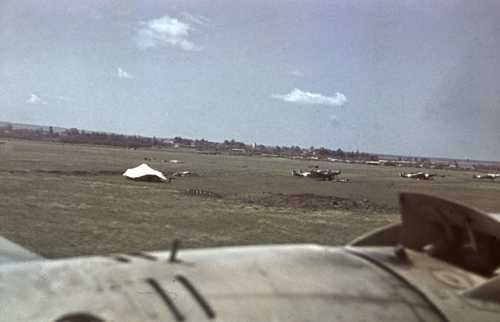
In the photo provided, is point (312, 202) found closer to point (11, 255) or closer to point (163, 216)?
point (163, 216)

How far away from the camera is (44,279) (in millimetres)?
1718

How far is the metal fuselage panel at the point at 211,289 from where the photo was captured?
159cm

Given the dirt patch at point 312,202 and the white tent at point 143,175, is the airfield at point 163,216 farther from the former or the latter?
the white tent at point 143,175

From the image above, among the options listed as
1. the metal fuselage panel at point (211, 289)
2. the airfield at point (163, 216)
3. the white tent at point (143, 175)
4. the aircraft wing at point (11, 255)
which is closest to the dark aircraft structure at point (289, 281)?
the metal fuselage panel at point (211, 289)

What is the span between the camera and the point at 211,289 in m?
1.68

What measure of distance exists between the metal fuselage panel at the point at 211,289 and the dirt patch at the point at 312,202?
23.5 meters

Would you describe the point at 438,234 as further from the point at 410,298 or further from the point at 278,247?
the point at 278,247

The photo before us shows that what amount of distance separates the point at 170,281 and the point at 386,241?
1057mm

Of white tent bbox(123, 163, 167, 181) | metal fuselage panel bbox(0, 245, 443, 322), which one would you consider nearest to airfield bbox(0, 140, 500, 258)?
→ metal fuselage panel bbox(0, 245, 443, 322)

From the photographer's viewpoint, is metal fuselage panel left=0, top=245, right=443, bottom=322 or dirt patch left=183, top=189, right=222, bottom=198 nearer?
metal fuselage panel left=0, top=245, right=443, bottom=322

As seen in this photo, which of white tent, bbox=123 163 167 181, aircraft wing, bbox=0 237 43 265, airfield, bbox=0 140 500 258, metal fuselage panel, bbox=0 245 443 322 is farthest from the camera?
white tent, bbox=123 163 167 181

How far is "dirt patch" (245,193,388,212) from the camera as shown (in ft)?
85.2

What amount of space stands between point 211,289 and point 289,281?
0.26 m

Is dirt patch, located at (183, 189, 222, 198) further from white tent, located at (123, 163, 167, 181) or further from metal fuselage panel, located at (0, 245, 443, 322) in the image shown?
metal fuselage panel, located at (0, 245, 443, 322)
